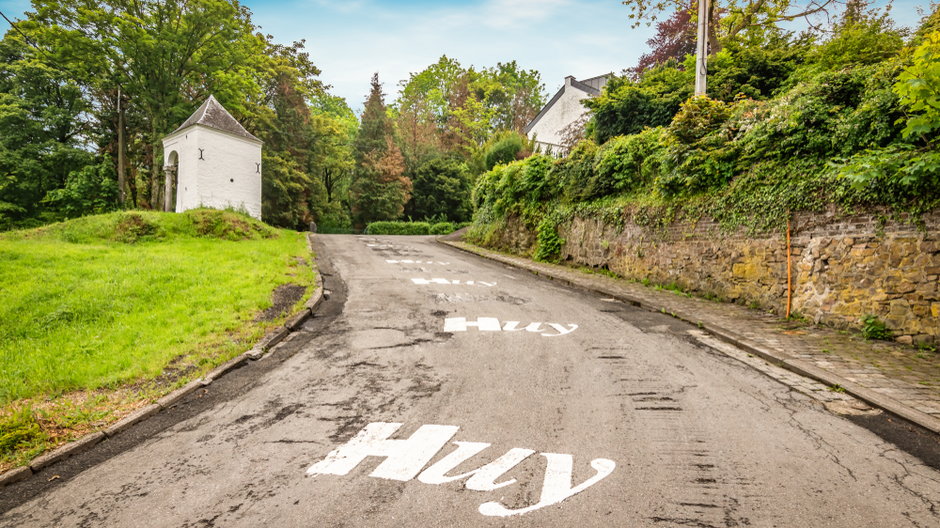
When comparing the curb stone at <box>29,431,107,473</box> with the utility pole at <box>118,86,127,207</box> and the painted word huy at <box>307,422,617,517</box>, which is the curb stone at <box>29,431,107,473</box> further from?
the utility pole at <box>118,86,127,207</box>

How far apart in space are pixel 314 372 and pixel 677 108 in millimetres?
15400

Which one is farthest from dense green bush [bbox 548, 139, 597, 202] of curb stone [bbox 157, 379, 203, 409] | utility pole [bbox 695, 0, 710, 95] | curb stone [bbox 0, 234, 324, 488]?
curb stone [bbox 157, 379, 203, 409]

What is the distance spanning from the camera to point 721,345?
675 cm

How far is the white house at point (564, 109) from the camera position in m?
31.3

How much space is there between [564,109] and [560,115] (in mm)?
584

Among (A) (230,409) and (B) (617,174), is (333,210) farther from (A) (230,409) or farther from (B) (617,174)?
(A) (230,409)

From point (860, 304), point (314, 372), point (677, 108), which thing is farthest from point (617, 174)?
point (314, 372)

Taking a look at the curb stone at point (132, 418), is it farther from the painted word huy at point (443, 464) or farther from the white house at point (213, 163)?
the white house at point (213, 163)

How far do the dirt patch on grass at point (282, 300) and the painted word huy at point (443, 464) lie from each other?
5045 millimetres

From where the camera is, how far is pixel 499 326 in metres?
7.70

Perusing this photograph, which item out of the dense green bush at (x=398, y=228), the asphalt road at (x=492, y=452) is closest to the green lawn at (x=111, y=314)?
the asphalt road at (x=492, y=452)

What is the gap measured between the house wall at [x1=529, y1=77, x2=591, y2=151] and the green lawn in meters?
23.8

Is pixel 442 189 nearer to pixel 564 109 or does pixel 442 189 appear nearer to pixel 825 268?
pixel 564 109

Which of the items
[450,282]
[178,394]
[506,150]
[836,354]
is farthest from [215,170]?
[836,354]
